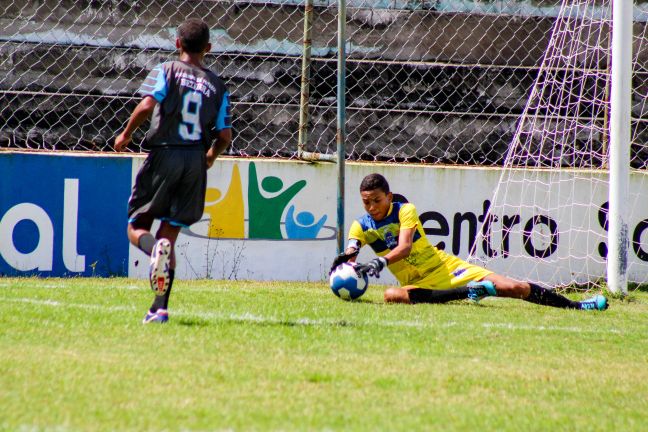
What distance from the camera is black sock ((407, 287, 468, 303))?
7.35m

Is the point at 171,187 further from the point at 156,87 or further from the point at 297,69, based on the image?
the point at 297,69

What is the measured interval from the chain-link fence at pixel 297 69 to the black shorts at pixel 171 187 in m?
3.83

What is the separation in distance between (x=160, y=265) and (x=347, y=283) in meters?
2.21

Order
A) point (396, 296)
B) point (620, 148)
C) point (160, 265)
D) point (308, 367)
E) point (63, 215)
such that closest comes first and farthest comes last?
point (308, 367)
point (160, 265)
point (396, 296)
point (620, 148)
point (63, 215)

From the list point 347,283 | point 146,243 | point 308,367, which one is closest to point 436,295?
point 347,283

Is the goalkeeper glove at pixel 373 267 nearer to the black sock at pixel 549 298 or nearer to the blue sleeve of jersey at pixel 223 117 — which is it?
the black sock at pixel 549 298

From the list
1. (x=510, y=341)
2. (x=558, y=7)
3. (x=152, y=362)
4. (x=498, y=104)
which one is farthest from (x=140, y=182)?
(x=558, y=7)

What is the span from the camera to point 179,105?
18.4 ft

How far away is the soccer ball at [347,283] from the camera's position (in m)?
7.11

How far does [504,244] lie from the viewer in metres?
9.14

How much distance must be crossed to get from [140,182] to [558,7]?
6.59 meters

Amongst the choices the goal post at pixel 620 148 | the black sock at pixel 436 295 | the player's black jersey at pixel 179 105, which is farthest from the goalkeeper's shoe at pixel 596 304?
the player's black jersey at pixel 179 105

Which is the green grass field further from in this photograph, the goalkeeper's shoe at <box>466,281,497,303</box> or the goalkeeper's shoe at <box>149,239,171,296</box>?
the goalkeeper's shoe at <box>466,281,497,303</box>

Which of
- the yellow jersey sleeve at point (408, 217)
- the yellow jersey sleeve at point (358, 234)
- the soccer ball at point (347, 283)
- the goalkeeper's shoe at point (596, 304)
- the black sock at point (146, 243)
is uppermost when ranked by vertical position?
the yellow jersey sleeve at point (408, 217)
